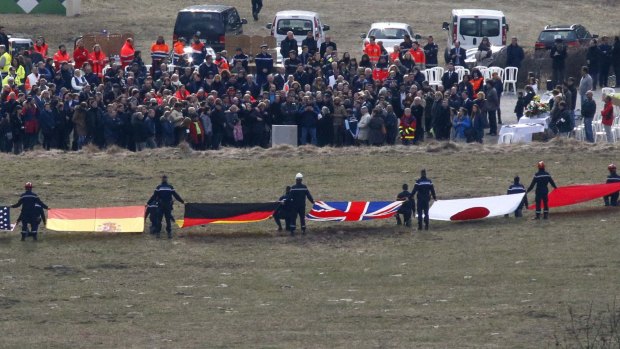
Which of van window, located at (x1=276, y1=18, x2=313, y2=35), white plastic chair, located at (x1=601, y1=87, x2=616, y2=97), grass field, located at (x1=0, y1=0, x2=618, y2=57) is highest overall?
grass field, located at (x1=0, y1=0, x2=618, y2=57)

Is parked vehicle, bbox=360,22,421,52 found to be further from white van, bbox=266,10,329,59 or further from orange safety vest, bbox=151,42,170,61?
orange safety vest, bbox=151,42,170,61

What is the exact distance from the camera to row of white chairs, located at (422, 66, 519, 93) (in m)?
46.7

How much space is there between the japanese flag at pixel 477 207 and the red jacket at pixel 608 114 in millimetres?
7058

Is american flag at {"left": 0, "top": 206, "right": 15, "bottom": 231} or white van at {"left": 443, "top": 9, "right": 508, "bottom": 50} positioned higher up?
white van at {"left": 443, "top": 9, "right": 508, "bottom": 50}

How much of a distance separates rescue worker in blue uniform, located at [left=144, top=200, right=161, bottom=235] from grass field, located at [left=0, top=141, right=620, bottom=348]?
0.39 m

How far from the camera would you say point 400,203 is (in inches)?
1377

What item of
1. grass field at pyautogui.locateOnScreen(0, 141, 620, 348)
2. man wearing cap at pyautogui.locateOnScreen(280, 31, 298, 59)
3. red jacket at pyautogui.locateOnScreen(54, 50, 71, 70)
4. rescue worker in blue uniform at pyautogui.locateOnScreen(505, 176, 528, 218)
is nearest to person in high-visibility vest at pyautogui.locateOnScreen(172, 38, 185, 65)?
man wearing cap at pyautogui.locateOnScreen(280, 31, 298, 59)

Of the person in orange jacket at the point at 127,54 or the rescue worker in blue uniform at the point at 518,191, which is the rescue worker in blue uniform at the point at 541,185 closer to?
the rescue worker in blue uniform at the point at 518,191

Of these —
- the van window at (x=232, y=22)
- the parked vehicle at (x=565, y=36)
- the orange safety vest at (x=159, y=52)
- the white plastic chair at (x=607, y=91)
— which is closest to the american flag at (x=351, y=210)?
the white plastic chair at (x=607, y=91)

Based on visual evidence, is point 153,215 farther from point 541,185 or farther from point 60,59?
point 60,59

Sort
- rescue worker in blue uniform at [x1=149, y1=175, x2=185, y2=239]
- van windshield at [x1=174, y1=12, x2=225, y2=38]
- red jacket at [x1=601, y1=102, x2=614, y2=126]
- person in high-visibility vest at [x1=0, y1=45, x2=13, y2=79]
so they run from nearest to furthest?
rescue worker in blue uniform at [x1=149, y1=175, x2=185, y2=239] → red jacket at [x1=601, y1=102, x2=614, y2=126] → person in high-visibility vest at [x1=0, y1=45, x2=13, y2=79] → van windshield at [x1=174, y1=12, x2=225, y2=38]

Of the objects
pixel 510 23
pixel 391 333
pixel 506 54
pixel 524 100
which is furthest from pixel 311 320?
pixel 510 23

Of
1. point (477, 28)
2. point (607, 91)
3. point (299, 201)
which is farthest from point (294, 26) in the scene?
point (299, 201)

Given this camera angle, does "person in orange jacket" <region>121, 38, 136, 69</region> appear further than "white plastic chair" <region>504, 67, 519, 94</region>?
No
